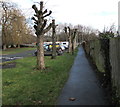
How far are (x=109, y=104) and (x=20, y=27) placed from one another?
131 feet

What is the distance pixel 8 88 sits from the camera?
601 cm

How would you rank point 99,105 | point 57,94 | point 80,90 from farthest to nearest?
1. point 80,90
2. point 57,94
3. point 99,105

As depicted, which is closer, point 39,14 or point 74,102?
point 74,102

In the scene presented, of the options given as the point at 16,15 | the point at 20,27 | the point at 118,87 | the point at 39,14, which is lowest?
the point at 118,87

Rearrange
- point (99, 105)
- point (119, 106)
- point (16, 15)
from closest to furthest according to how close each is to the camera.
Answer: point (119, 106), point (99, 105), point (16, 15)

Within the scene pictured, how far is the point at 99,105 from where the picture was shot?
4.30m

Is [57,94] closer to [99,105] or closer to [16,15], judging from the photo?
[99,105]

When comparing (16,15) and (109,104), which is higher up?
(16,15)

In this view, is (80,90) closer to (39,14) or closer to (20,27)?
(39,14)

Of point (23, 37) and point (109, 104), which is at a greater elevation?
point (23, 37)

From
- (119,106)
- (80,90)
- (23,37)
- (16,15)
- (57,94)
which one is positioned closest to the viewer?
(119,106)

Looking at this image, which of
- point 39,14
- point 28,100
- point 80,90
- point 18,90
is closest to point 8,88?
point 18,90

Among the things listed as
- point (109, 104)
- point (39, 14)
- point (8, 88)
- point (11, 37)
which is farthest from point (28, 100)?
point (11, 37)

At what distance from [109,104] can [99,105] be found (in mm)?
273
